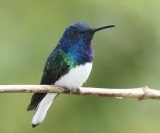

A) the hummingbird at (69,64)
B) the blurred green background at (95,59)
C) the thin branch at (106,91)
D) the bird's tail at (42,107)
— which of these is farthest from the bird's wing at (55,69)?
the blurred green background at (95,59)

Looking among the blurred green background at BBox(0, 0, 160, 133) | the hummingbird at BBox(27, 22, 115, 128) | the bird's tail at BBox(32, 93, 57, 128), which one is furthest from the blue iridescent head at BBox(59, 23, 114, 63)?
the blurred green background at BBox(0, 0, 160, 133)

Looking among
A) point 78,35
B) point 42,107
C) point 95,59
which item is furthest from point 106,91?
point 95,59

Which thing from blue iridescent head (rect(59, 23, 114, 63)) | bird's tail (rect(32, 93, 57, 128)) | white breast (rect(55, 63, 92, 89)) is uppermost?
blue iridescent head (rect(59, 23, 114, 63))

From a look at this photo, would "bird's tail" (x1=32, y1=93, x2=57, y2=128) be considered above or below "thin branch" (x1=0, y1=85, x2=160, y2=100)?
below

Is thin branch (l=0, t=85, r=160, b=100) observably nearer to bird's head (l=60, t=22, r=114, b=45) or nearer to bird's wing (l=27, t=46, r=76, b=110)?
bird's wing (l=27, t=46, r=76, b=110)

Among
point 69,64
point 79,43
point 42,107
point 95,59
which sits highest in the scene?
point 79,43

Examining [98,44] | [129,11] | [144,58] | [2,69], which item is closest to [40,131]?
[2,69]

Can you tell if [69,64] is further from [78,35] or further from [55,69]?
[78,35]
